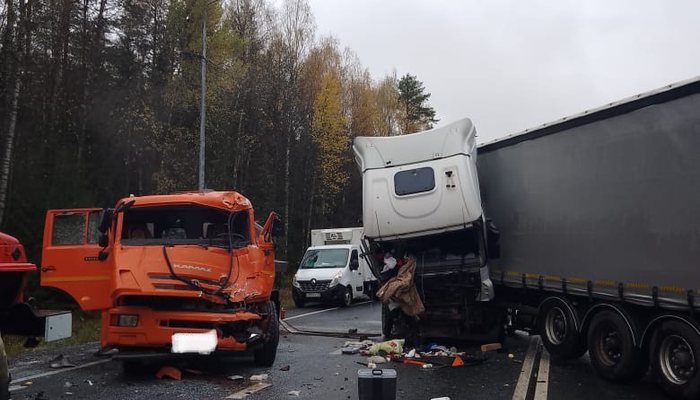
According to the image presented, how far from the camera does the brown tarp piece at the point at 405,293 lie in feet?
32.7

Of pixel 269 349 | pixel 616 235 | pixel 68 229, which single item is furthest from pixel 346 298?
pixel 616 235

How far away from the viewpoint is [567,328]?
337 inches

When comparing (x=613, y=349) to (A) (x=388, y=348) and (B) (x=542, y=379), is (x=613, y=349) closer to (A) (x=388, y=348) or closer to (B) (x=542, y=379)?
(B) (x=542, y=379)

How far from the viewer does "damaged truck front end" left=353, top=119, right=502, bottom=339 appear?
9.93 meters

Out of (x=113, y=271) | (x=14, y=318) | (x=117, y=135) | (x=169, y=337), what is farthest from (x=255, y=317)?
(x=117, y=135)

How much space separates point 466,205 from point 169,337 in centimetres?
497

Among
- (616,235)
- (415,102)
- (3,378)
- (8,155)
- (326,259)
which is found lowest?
(3,378)

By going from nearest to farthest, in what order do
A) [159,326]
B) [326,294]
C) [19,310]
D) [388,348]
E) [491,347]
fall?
[19,310] < [159,326] < [388,348] < [491,347] < [326,294]

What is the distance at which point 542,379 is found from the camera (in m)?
7.68

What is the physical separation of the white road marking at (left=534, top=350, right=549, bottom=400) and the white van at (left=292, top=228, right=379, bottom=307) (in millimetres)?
9358

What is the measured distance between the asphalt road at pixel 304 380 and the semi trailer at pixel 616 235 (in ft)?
1.78

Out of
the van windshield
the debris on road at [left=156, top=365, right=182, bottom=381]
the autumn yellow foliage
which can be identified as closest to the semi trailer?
the debris on road at [left=156, top=365, right=182, bottom=381]

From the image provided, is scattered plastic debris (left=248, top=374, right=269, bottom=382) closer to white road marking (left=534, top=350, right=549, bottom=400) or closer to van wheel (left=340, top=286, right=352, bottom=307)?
white road marking (left=534, top=350, right=549, bottom=400)

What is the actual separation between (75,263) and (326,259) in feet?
45.0
